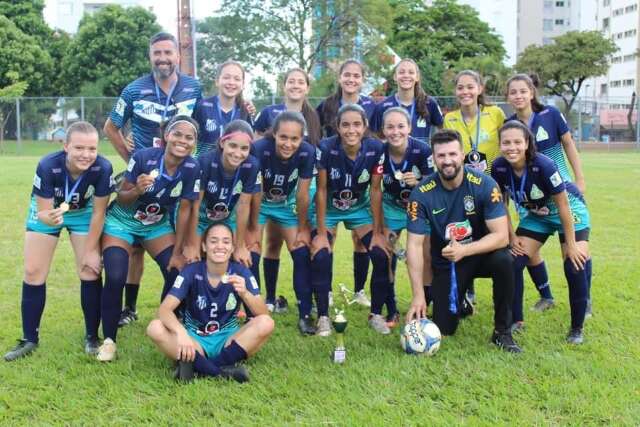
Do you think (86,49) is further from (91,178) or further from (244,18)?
(91,178)

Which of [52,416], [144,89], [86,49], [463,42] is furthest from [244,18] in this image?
[52,416]

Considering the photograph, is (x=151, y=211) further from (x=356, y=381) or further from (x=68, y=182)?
(x=356, y=381)

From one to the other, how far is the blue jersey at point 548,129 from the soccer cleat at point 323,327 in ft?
Answer: 6.86

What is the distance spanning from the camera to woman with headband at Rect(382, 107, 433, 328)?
468 centimetres

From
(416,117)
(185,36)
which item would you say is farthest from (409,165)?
(185,36)

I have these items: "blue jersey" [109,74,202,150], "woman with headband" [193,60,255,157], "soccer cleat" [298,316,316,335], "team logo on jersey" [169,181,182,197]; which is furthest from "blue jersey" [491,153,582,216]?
"blue jersey" [109,74,202,150]

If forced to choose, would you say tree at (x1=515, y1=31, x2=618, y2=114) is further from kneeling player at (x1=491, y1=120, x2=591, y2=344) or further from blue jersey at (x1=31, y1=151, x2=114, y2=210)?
blue jersey at (x1=31, y1=151, x2=114, y2=210)

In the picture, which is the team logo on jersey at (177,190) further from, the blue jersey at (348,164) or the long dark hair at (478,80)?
the long dark hair at (478,80)

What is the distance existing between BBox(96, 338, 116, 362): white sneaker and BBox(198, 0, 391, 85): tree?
A: 3024 centimetres

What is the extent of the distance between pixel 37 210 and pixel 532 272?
12.0 feet

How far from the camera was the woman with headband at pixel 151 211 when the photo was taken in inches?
163

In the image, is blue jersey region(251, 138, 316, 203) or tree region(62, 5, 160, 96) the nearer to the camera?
blue jersey region(251, 138, 316, 203)

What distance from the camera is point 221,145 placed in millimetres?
4441

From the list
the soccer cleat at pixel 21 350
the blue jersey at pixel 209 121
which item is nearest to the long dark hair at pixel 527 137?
the blue jersey at pixel 209 121
